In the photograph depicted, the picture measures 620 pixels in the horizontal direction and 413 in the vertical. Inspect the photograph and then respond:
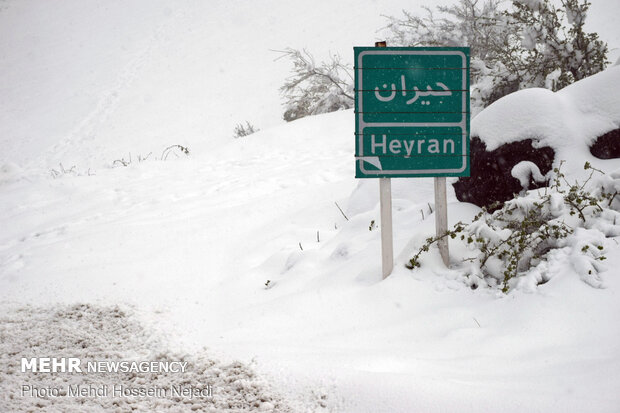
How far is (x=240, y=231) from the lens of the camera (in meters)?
4.80

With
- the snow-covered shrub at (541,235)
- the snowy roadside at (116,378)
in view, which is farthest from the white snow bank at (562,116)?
the snowy roadside at (116,378)

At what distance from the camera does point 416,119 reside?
2.76 meters

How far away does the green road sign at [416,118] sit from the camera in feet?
8.98

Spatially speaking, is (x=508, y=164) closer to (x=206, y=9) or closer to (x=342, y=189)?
(x=342, y=189)

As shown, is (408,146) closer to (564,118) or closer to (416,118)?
(416,118)

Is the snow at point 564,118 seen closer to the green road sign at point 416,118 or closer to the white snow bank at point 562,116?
→ the white snow bank at point 562,116

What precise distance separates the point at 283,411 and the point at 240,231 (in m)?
3.12

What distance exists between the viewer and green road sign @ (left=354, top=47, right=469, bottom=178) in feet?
8.98

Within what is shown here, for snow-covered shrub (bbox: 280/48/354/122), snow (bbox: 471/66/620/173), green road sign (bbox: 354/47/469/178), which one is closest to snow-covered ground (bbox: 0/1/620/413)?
snow (bbox: 471/66/620/173)

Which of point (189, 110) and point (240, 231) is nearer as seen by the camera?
point (240, 231)

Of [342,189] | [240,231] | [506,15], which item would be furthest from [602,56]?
[240,231]

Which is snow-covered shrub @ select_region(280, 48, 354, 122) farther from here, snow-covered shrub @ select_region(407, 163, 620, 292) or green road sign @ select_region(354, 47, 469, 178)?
snow-covered shrub @ select_region(407, 163, 620, 292)

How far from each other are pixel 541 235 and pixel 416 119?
1.00 meters

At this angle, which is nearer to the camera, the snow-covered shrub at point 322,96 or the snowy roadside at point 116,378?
the snowy roadside at point 116,378
